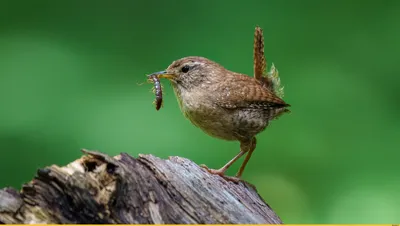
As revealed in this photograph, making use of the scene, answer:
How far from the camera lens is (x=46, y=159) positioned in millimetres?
4781

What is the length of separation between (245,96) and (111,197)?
160 cm

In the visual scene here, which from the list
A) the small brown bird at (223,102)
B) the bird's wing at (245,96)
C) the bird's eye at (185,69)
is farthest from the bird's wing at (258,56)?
the bird's eye at (185,69)

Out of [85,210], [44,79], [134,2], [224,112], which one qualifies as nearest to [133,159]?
[85,210]

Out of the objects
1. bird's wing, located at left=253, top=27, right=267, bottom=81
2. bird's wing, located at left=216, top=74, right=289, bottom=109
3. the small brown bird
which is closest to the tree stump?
the small brown bird

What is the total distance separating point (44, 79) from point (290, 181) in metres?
2.45

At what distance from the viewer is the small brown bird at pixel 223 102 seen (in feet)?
12.6

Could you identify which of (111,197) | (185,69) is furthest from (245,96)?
(111,197)

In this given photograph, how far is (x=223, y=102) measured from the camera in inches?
151

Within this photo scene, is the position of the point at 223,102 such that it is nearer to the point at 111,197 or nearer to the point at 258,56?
the point at 258,56

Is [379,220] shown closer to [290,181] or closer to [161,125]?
[290,181]

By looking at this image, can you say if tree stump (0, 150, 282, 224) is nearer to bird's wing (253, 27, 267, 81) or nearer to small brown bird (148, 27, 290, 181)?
small brown bird (148, 27, 290, 181)

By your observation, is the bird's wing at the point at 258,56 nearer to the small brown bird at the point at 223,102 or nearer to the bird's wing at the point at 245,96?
the small brown bird at the point at 223,102

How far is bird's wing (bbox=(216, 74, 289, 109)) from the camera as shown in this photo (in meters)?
3.86

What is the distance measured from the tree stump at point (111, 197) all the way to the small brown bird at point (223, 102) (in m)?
0.82
